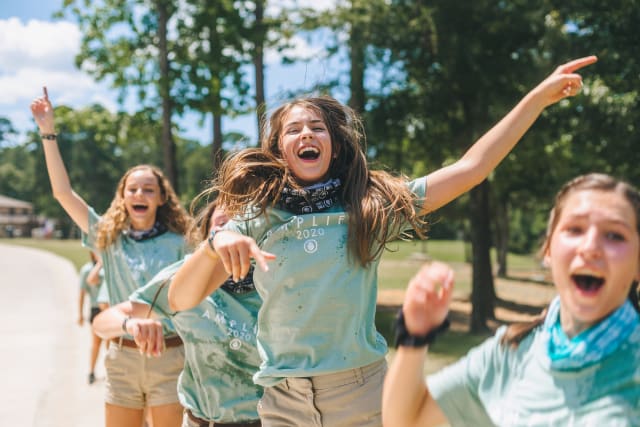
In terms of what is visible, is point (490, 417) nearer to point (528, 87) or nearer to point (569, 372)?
point (569, 372)

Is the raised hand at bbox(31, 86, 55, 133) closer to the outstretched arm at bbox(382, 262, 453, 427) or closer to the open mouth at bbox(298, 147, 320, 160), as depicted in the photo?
the open mouth at bbox(298, 147, 320, 160)

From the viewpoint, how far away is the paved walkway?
6.87 m

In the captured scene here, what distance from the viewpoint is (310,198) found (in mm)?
2588

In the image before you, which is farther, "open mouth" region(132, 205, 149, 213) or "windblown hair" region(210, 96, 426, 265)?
"open mouth" region(132, 205, 149, 213)

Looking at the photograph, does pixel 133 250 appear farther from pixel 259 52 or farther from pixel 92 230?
pixel 259 52

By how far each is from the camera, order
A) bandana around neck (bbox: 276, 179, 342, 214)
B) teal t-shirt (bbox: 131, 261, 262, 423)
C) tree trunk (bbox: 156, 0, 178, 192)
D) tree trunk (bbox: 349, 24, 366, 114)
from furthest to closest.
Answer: tree trunk (bbox: 349, 24, 366, 114), tree trunk (bbox: 156, 0, 178, 192), teal t-shirt (bbox: 131, 261, 262, 423), bandana around neck (bbox: 276, 179, 342, 214)

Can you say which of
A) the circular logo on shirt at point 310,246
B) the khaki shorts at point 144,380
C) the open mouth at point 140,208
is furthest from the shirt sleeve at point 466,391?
the open mouth at point 140,208

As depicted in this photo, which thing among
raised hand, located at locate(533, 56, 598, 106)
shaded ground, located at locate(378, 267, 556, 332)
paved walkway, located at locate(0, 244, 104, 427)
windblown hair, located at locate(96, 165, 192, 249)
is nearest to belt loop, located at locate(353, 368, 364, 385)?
raised hand, located at locate(533, 56, 598, 106)

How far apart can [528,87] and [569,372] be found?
34.4 ft

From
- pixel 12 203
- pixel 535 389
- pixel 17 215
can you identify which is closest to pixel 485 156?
pixel 535 389

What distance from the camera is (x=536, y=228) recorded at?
5422cm

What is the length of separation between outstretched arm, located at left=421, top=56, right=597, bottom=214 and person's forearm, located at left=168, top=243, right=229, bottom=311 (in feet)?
2.75

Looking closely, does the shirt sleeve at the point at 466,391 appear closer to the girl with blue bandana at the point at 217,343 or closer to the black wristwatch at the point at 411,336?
the black wristwatch at the point at 411,336

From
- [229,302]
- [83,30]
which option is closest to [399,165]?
[83,30]
